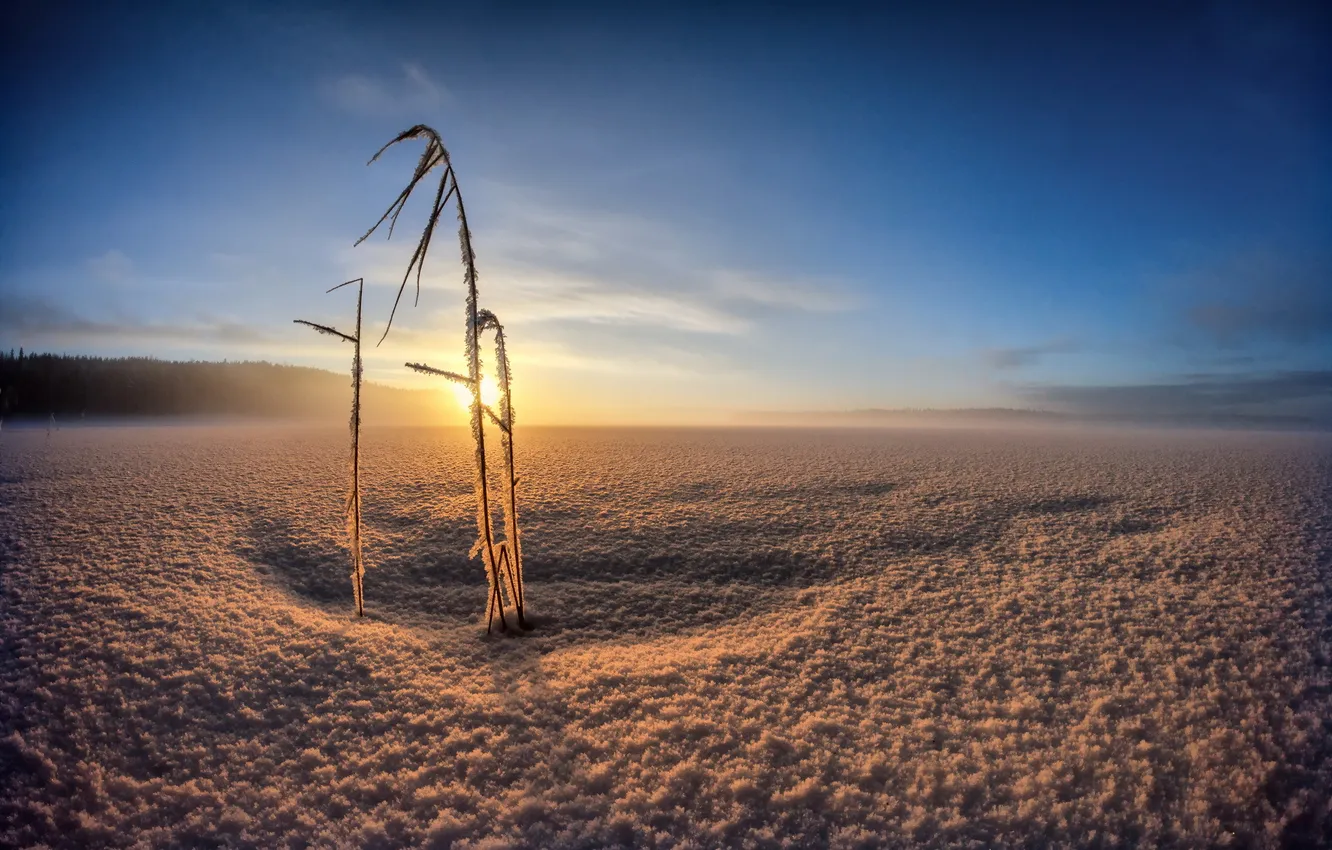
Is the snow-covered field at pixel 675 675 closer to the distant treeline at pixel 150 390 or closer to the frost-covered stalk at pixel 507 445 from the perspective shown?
the frost-covered stalk at pixel 507 445

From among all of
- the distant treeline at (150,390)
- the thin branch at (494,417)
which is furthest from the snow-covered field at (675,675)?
the distant treeline at (150,390)

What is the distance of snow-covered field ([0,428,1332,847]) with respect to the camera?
2.73 metres

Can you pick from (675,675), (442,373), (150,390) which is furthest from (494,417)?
(150,390)

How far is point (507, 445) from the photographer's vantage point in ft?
14.3

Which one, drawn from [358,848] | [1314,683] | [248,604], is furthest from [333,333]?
[1314,683]

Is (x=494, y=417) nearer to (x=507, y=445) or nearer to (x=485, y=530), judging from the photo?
(x=507, y=445)

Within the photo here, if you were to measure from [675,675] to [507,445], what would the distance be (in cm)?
207

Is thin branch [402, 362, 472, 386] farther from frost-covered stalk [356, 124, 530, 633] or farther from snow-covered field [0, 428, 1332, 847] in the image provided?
snow-covered field [0, 428, 1332, 847]

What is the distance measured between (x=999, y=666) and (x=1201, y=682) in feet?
3.84

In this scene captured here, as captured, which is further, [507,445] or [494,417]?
[507,445]

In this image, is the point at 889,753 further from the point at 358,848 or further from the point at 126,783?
the point at 126,783

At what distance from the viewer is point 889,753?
3.09m

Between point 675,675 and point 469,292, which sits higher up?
point 469,292

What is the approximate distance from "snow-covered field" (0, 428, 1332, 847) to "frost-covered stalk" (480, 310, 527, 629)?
20.9 inches
